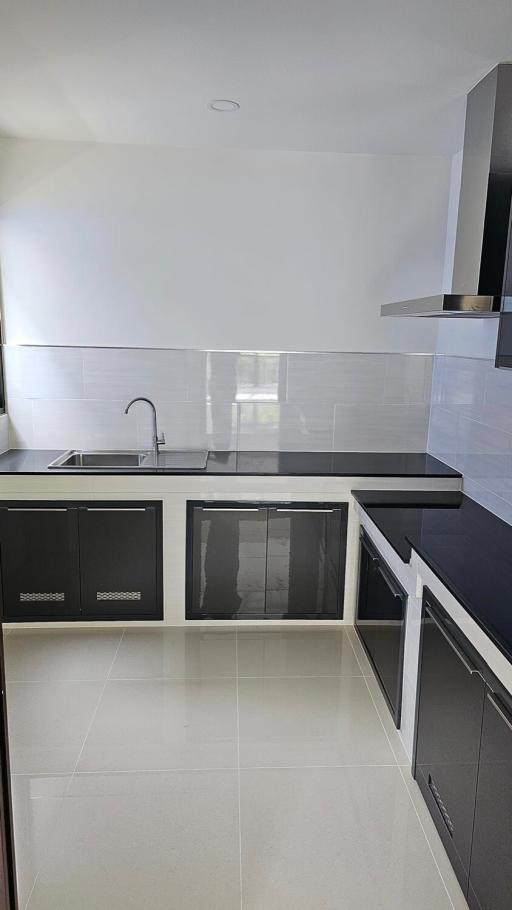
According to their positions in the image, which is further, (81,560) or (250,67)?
(81,560)

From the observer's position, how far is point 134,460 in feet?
12.7

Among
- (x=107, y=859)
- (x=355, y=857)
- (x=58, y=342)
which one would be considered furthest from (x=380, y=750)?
(x=58, y=342)

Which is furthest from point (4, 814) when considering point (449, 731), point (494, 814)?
point (449, 731)

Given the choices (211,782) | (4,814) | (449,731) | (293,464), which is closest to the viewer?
(4,814)

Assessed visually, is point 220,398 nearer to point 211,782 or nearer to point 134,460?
point 134,460

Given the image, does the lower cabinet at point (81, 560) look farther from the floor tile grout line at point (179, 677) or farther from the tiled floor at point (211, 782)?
the floor tile grout line at point (179, 677)

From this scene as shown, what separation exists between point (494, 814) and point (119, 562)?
7.64ft

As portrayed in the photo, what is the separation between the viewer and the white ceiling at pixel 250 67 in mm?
2094

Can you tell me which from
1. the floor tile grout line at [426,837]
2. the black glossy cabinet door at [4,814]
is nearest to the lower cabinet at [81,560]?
the floor tile grout line at [426,837]

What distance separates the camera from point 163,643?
3484mm

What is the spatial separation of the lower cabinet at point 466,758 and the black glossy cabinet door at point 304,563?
4.11ft

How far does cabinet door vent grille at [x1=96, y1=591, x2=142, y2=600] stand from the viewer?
3.58 m

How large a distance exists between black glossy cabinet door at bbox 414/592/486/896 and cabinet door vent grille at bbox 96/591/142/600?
1727mm

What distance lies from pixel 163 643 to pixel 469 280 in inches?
91.9
